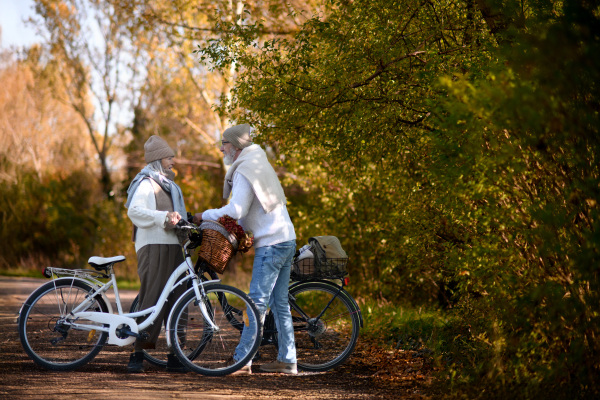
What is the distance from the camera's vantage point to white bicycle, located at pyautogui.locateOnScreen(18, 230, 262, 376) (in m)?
6.03

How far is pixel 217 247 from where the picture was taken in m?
6.01

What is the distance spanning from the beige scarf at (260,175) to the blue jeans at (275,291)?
0.39m

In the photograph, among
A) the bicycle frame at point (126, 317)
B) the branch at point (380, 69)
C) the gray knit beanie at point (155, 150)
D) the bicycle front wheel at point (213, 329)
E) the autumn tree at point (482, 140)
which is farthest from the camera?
the branch at point (380, 69)

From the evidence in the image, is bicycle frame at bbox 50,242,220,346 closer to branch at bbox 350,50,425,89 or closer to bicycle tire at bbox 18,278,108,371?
bicycle tire at bbox 18,278,108,371

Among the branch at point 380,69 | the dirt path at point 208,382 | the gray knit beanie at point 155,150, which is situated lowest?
the dirt path at point 208,382

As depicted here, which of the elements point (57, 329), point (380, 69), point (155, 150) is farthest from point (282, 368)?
point (380, 69)

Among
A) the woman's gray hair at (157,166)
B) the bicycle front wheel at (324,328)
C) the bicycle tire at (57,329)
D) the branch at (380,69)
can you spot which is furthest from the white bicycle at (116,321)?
the branch at (380,69)

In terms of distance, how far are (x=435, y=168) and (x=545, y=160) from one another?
0.97m

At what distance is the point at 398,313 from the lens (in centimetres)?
903

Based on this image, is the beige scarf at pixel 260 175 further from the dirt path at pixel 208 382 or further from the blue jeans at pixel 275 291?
the dirt path at pixel 208 382

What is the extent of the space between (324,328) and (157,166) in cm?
215

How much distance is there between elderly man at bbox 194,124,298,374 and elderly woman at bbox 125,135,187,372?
0.36m

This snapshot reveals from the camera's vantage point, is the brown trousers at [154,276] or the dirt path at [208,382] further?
the brown trousers at [154,276]

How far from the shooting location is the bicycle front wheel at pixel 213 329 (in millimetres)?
5996
